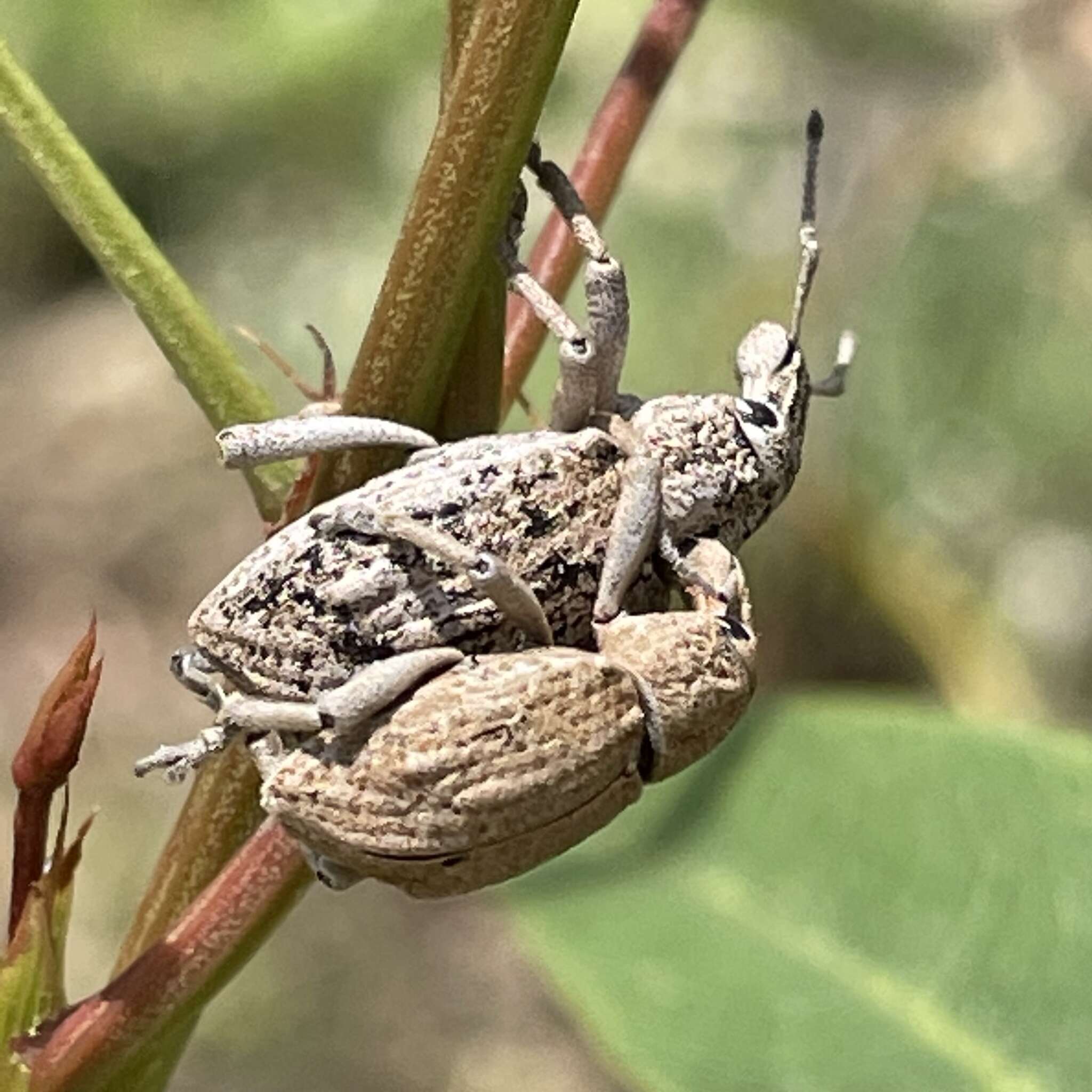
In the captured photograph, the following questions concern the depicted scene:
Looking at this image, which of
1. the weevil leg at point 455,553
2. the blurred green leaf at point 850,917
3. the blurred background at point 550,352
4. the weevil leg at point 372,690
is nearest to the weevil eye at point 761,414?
the weevil leg at point 455,553

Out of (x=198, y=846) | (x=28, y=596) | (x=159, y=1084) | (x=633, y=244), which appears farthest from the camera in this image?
(x=28, y=596)

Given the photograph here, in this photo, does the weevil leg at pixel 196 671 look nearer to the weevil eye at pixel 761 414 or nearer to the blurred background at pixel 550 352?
the weevil eye at pixel 761 414

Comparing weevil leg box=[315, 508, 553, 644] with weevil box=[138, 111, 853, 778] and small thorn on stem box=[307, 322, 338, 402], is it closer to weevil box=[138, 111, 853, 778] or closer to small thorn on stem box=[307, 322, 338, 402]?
weevil box=[138, 111, 853, 778]

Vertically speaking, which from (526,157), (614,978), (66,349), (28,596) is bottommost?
(28,596)

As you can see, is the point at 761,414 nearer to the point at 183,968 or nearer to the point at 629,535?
the point at 629,535

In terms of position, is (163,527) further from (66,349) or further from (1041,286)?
(1041,286)

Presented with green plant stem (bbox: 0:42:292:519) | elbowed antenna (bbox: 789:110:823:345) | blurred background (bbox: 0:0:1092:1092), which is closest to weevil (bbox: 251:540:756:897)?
green plant stem (bbox: 0:42:292:519)

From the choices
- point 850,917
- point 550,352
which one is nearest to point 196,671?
point 850,917

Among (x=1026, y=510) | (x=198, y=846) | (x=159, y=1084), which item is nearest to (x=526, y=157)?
(x=198, y=846)
